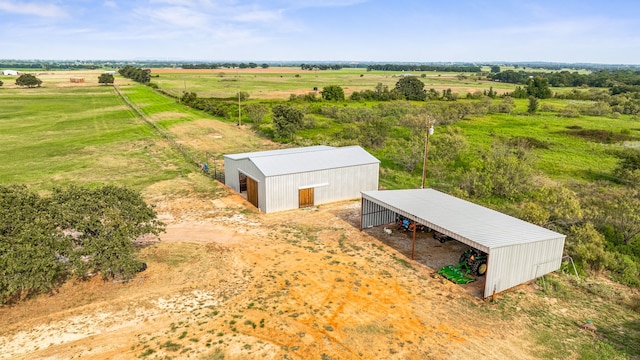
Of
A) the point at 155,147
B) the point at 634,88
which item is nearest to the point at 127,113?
the point at 155,147

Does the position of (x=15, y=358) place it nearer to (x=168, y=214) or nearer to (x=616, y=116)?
(x=168, y=214)

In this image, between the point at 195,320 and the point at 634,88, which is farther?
the point at 634,88

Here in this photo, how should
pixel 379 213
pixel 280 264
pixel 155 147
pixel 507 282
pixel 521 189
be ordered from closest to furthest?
pixel 507 282, pixel 280 264, pixel 379 213, pixel 521 189, pixel 155 147

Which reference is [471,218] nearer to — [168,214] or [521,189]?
[521,189]

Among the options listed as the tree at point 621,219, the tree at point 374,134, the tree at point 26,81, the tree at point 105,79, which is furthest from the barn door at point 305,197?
the tree at point 105,79

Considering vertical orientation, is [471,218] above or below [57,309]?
above

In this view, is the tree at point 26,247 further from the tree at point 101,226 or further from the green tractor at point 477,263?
the green tractor at point 477,263

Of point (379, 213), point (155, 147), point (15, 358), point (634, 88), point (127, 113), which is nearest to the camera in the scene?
point (15, 358)
